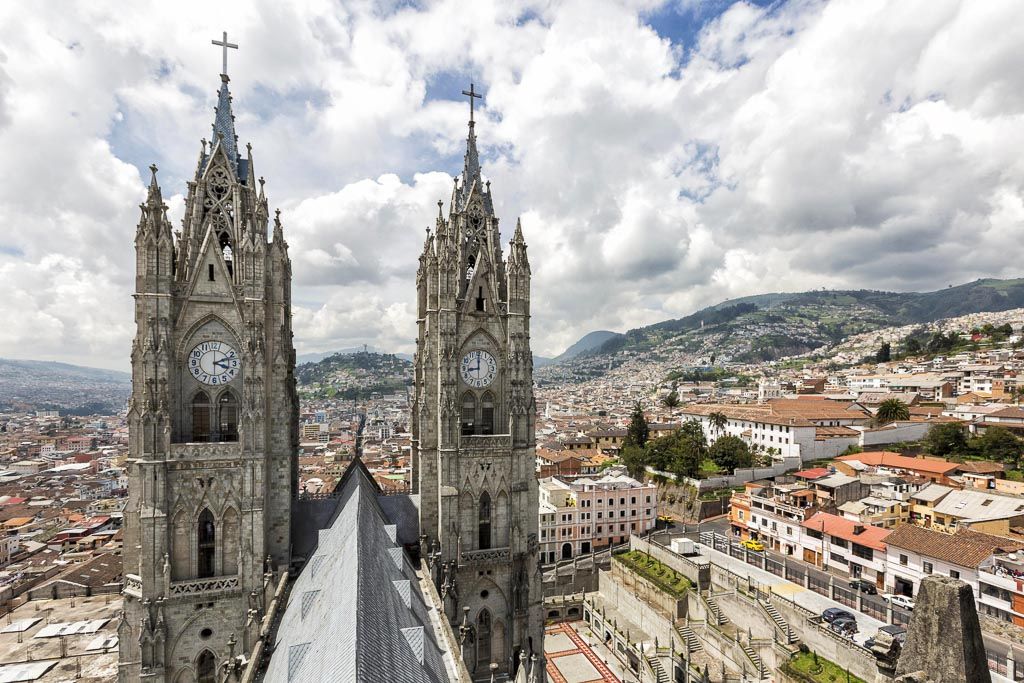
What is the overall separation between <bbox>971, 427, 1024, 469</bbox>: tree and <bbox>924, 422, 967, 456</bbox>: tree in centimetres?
239

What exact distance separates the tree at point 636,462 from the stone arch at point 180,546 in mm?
63990

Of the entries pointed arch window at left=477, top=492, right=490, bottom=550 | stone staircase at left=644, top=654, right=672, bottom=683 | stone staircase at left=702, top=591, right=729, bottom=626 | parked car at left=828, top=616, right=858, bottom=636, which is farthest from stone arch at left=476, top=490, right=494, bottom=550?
parked car at left=828, top=616, right=858, bottom=636

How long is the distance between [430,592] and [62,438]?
6365 inches

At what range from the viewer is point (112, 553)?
53.3 m

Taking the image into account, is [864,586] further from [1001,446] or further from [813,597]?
[1001,446]

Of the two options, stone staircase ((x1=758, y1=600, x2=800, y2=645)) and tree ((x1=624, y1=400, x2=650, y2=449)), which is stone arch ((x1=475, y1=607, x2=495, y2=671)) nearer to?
stone staircase ((x1=758, y1=600, x2=800, y2=645))

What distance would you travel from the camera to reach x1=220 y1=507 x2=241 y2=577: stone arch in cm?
2123

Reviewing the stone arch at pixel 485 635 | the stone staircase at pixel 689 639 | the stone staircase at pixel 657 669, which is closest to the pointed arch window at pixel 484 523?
the stone arch at pixel 485 635

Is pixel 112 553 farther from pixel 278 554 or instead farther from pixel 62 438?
pixel 62 438

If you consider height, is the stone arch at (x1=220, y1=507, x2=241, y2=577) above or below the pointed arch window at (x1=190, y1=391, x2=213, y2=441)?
below

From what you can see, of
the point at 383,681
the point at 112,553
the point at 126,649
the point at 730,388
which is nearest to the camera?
the point at 383,681

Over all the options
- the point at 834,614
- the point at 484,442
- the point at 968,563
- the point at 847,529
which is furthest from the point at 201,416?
the point at 847,529

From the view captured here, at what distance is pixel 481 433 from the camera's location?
84.8 ft

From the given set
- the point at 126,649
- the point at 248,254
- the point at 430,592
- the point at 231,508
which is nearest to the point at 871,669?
the point at 430,592
